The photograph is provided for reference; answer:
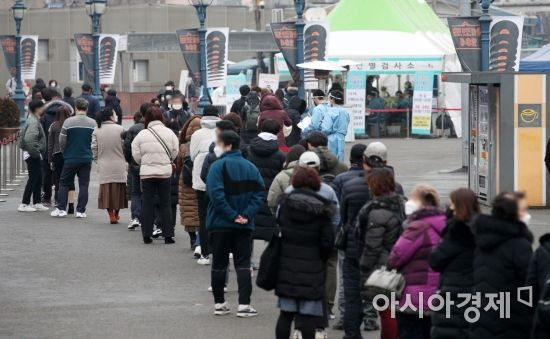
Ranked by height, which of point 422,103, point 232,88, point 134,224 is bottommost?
point 134,224

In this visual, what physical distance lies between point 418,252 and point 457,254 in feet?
1.92

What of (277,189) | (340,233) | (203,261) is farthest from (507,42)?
(340,233)

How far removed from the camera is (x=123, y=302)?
43.7 ft

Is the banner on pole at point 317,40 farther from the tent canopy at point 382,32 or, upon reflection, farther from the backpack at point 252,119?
the backpack at point 252,119

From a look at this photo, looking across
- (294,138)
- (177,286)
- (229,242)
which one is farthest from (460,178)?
(229,242)

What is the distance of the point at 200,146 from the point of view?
49.1 feet

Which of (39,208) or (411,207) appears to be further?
(39,208)

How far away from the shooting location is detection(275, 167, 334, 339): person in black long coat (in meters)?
10.1

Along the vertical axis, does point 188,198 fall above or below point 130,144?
below

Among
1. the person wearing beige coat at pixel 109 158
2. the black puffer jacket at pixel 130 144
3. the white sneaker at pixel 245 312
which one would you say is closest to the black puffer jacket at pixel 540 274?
the white sneaker at pixel 245 312

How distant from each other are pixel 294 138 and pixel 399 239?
1317cm

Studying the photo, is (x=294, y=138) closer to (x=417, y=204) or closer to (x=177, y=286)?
(x=177, y=286)

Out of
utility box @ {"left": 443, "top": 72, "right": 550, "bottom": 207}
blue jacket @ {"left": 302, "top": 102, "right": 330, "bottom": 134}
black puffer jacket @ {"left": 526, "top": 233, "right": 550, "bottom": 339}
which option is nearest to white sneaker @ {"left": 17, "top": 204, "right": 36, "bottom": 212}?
blue jacket @ {"left": 302, "top": 102, "right": 330, "bottom": 134}

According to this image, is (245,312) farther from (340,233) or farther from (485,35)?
(485,35)
